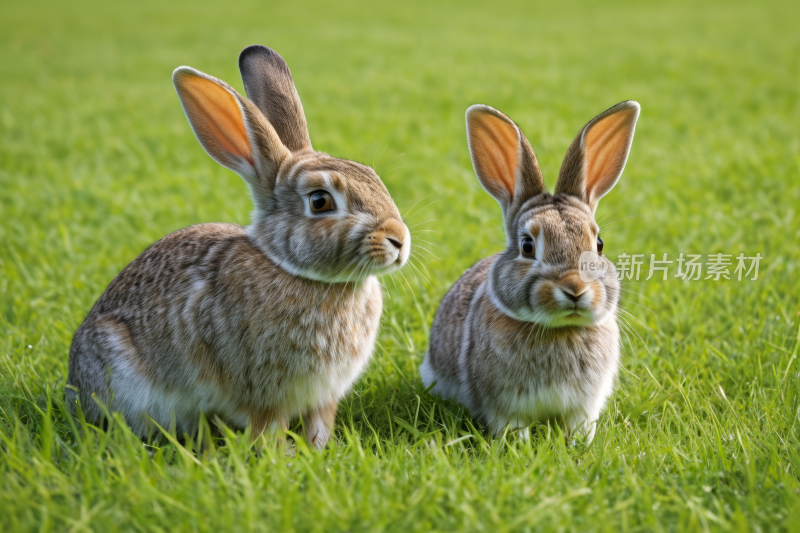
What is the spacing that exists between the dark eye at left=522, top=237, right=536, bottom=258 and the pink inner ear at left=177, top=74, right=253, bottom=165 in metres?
1.35

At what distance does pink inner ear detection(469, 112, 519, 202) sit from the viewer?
139 inches

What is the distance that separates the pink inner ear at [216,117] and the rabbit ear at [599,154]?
156 cm

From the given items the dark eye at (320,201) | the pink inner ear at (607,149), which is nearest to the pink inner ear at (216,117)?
the dark eye at (320,201)

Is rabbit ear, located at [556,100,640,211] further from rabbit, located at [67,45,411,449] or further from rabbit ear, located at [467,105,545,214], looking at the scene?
rabbit, located at [67,45,411,449]

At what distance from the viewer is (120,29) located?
19.8 m

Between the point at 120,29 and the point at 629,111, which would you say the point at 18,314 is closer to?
the point at 629,111

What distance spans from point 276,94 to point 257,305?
1.12 meters

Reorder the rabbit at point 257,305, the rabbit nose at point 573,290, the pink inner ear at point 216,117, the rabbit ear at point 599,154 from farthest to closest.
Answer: the rabbit ear at point 599,154, the pink inner ear at point 216,117, the rabbit at point 257,305, the rabbit nose at point 573,290

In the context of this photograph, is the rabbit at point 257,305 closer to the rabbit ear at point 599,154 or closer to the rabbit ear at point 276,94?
the rabbit ear at point 276,94

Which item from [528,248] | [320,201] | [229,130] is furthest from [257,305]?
[528,248]

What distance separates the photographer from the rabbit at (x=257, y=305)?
3.09 metres

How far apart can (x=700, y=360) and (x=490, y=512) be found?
2142mm

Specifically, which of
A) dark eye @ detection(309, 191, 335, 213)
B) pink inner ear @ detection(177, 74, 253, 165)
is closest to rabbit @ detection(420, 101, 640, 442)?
dark eye @ detection(309, 191, 335, 213)

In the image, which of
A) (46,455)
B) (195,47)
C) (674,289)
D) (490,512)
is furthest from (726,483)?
(195,47)
